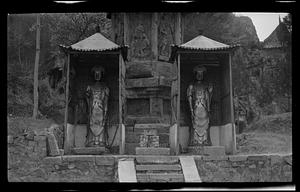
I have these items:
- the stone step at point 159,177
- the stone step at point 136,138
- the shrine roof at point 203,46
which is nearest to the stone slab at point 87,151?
the stone step at point 136,138

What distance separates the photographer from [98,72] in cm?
1329

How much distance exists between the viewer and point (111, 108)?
46.0ft

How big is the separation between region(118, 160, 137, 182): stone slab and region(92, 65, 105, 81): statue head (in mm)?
3213

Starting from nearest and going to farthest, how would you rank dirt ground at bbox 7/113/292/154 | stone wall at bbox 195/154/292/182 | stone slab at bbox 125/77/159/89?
1. stone wall at bbox 195/154/292/182
2. stone slab at bbox 125/77/159/89
3. dirt ground at bbox 7/113/292/154

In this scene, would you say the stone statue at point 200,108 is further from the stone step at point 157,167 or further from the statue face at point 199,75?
the stone step at point 157,167

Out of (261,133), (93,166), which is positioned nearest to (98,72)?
(93,166)

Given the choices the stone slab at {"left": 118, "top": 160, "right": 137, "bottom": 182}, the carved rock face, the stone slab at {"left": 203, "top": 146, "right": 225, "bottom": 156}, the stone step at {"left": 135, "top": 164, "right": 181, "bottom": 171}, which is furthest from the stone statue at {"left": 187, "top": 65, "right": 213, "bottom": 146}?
the stone slab at {"left": 118, "top": 160, "right": 137, "bottom": 182}

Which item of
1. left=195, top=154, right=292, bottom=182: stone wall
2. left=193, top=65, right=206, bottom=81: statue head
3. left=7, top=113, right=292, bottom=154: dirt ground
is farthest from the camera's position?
left=7, top=113, right=292, bottom=154: dirt ground

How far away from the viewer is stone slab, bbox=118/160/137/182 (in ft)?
33.6

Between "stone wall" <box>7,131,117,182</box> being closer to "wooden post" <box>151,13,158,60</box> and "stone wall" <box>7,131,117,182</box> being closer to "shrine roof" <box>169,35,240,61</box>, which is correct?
"shrine roof" <box>169,35,240,61</box>

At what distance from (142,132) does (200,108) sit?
186 centimetres

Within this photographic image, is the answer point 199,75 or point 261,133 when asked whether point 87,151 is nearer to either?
point 199,75

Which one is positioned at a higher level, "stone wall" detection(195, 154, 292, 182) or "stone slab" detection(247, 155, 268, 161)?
"stone slab" detection(247, 155, 268, 161)

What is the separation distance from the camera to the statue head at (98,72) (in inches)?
524
